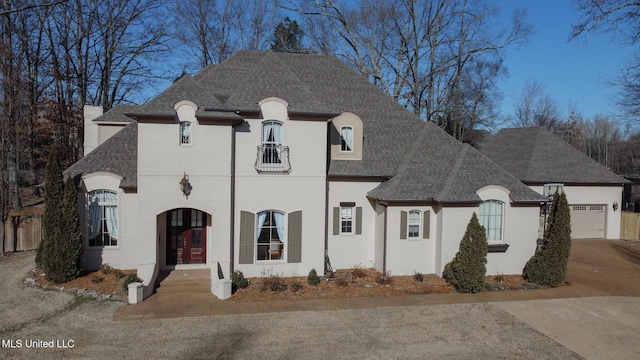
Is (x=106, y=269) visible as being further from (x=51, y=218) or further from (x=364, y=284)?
(x=364, y=284)

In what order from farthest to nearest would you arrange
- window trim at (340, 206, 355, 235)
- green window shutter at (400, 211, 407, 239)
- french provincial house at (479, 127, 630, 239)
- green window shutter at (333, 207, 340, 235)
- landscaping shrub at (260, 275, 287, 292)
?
french provincial house at (479, 127, 630, 239) → window trim at (340, 206, 355, 235) → green window shutter at (333, 207, 340, 235) → green window shutter at (400, 211, 407, 239) → landscaping shrub at (260, 275, 287, 292)

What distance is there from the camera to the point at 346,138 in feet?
56.6

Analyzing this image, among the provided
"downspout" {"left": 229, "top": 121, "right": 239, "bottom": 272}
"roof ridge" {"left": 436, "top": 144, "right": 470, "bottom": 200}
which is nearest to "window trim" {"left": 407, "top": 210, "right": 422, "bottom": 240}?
"roof ridge" {"left": 436, "top": 144, "right": 470, "bottom": 200}

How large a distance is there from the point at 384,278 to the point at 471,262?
299cm

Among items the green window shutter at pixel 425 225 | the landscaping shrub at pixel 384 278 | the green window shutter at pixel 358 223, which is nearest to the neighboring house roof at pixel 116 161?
the green window shutter at pixel 358 223

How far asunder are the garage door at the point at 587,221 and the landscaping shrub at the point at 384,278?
50.5 feet

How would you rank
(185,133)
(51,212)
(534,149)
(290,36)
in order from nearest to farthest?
(51,212) → (185,133) → (534,149) → (290,36)

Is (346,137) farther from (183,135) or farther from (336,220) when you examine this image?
(183,135)

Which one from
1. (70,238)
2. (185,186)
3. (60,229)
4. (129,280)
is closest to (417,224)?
(185,186)

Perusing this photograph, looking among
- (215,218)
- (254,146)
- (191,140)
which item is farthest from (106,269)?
(254,146)

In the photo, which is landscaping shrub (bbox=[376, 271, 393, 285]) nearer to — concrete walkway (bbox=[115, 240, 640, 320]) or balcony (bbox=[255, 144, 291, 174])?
concrete walkway (bbox=[115, 240, 640, 320])

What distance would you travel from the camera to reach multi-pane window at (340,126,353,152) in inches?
676

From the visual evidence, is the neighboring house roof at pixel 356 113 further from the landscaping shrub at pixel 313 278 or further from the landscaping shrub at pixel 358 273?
the landscaping shrub at pixel 313 278

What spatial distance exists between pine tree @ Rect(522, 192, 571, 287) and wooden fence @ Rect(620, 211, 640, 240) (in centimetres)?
1397
